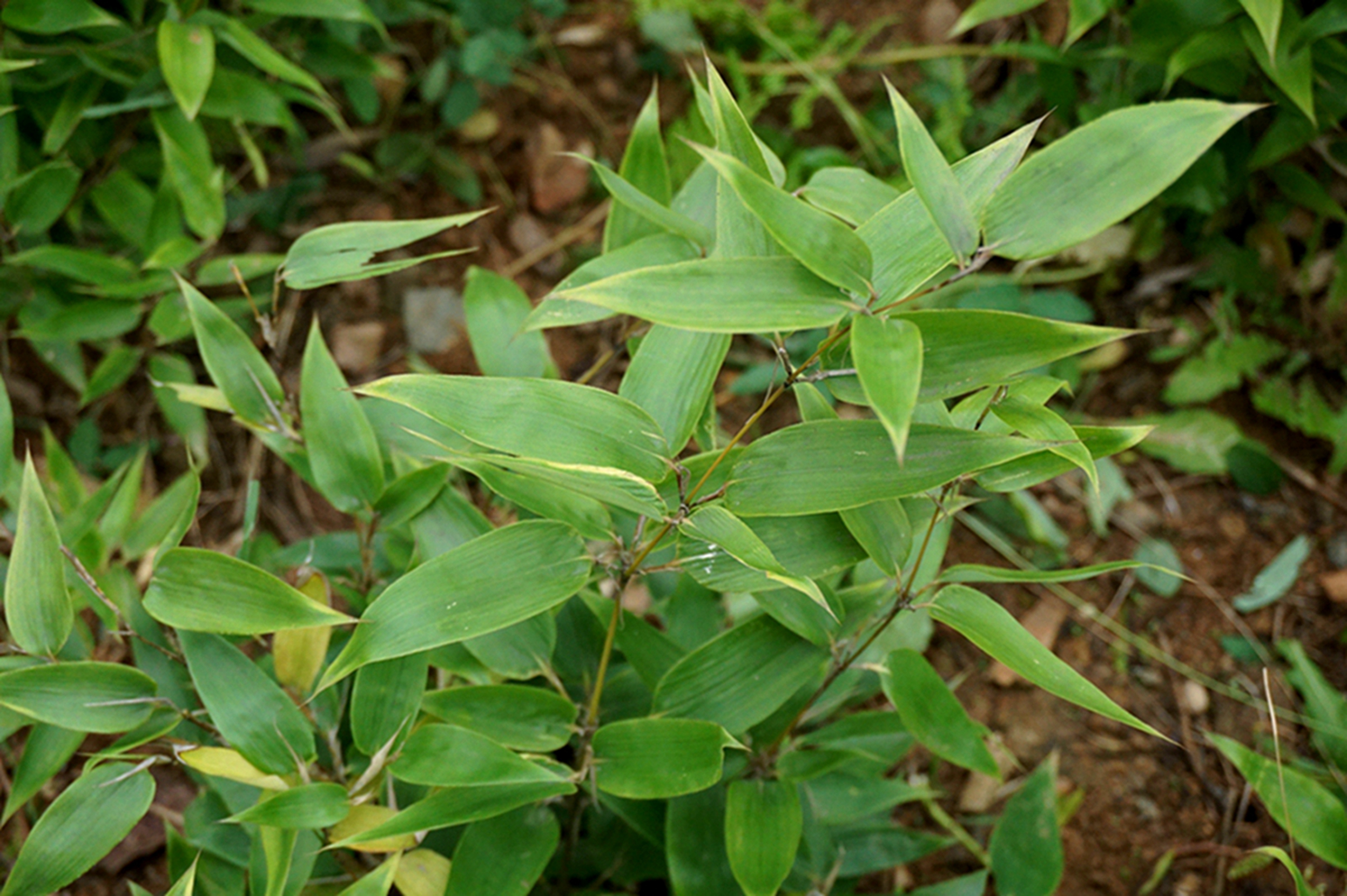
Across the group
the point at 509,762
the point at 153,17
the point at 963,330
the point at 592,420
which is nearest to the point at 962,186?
the point at 963,330

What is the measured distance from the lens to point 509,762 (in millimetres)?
716

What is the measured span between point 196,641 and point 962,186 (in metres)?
0.71

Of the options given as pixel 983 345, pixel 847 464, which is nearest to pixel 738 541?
pixel 847 464

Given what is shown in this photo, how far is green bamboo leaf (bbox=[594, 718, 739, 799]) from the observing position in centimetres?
72

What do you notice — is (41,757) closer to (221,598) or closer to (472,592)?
(221,598)

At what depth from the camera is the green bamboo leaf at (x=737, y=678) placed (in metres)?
0.79

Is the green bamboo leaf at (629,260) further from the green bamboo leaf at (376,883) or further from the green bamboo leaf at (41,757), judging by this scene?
the green bamboo leaf at (41,757)

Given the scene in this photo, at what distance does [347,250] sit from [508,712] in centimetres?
44

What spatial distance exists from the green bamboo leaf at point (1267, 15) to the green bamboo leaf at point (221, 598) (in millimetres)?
1139

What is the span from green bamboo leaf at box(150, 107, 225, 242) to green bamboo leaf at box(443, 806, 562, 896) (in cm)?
90

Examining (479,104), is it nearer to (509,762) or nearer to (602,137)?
(602,137)

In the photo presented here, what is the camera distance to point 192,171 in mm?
1252

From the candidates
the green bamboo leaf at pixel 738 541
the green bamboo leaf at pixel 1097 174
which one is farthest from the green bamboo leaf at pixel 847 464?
the green bamboo leaf at pixel 1097 174

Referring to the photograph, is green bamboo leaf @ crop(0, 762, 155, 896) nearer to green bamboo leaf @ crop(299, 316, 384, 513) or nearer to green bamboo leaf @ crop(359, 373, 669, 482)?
green bamboo leaf @ crop(299, 316, 384, 513)
